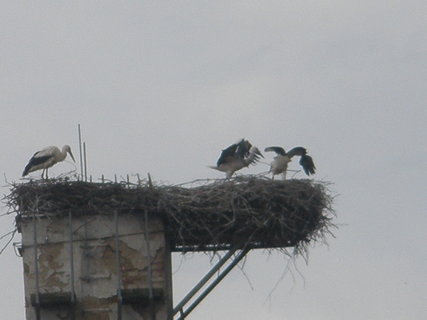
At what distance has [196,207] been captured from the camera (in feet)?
44.0

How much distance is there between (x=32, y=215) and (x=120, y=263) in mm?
1016

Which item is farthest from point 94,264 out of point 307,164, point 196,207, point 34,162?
point 307,164

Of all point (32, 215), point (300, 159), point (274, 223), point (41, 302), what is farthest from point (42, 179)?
point (300, 159)

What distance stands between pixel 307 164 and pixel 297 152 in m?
0.32

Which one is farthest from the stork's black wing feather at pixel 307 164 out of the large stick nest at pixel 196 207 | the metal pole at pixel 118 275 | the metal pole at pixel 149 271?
the metal pole at pixel 118 275

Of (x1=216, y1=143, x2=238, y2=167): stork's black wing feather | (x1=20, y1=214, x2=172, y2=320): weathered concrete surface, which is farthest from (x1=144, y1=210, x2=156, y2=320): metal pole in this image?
(x1=216, y1=143, x2=238, y2=167): stork's black wing feather

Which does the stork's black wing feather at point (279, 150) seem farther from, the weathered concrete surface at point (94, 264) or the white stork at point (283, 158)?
the weathered concrete surface at point (94, 264)

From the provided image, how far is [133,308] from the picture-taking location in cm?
1320

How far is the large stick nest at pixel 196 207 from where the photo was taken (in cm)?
1339

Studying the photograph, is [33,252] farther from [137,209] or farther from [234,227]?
[234,227]

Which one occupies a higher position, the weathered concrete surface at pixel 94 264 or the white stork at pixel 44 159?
the white stork at pixel 44 159

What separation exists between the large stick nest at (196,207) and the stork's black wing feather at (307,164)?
7.33 feet

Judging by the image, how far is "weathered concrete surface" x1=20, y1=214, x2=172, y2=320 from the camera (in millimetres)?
13172

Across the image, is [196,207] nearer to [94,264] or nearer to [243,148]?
[94,264]
